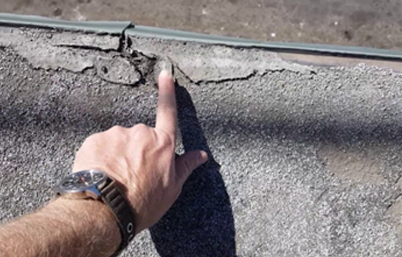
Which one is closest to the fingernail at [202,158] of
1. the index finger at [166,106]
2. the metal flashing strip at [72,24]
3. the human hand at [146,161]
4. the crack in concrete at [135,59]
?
the human hand at [146,161]

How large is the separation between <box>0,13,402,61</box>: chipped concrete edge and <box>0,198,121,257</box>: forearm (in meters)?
0.71

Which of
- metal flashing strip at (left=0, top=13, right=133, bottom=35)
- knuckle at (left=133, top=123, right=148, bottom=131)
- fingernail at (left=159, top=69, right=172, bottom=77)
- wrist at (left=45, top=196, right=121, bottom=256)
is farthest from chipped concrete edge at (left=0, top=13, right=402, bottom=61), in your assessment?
wrist at (left=45, top=196, right=121, bottom=256)

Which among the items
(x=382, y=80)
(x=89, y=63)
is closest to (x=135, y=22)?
(x=89, y=63)

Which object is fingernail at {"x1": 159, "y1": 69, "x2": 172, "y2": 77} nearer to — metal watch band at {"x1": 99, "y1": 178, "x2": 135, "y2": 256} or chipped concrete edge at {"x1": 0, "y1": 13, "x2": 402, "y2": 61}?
chipped concrete edge at {"x1": 0, "y1": 13, "x2": 402, "y2": 61}

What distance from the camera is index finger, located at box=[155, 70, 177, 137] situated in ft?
5.86

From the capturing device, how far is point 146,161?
1688 mm

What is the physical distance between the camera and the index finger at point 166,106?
70.4 inches

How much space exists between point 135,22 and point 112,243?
40.7 inches

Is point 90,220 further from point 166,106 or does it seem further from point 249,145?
point 249,145

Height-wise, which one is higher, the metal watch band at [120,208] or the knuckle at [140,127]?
the knuckle at [140,127]

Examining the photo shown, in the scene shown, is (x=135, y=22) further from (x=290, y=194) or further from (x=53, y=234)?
(x=53, y=234)

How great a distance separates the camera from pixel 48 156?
1955 mm

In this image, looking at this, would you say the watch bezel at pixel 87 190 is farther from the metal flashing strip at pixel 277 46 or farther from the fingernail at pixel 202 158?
the metal flashing strip at pixel 277 46

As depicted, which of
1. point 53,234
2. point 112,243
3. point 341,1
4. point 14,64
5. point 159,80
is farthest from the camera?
point 341,1
